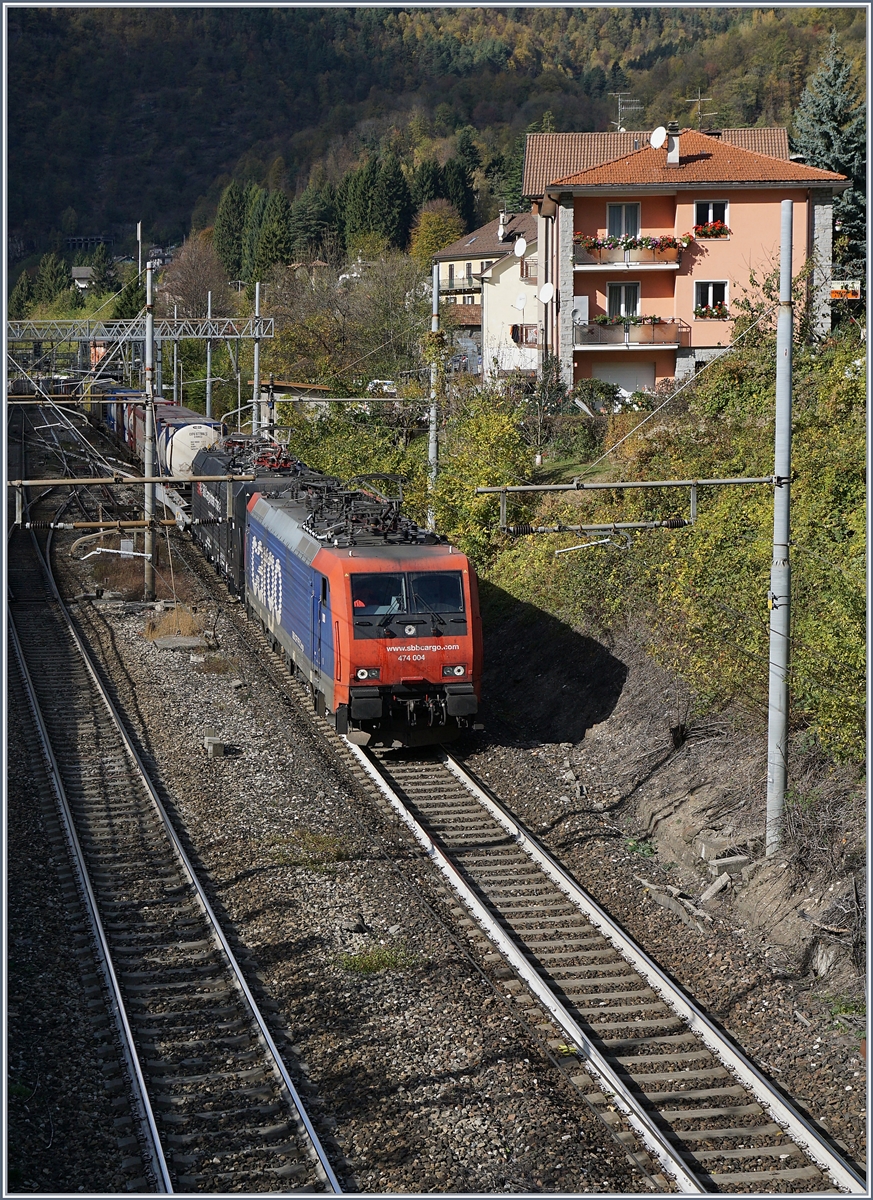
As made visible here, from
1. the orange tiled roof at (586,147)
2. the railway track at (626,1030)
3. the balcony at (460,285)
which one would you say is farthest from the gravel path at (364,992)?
the balcony at (460,285)

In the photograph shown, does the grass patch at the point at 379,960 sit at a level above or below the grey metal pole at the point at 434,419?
below

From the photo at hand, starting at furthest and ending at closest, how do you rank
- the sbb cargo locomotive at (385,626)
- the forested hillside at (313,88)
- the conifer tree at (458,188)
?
1. the conifer tree at (458,188)
2. the forested hillside at (313,88)
3. the sbb cargo locomotive at (385,626)

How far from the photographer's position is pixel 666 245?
117 feet

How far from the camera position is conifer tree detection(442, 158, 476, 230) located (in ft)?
321

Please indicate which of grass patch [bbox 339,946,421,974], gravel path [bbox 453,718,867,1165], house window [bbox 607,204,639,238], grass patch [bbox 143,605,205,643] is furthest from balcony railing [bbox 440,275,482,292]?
grass patch [bbox 339,946,421,974]

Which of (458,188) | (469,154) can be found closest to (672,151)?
(458,188)

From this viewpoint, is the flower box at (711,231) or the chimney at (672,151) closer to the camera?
the flower box at (711,231)

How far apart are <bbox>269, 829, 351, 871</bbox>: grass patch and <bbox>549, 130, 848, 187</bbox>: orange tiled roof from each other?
84.8 ft

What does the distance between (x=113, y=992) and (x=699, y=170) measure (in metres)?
31.3

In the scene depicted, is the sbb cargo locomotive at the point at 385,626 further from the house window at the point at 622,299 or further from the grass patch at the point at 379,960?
the house window at the point at 622,299

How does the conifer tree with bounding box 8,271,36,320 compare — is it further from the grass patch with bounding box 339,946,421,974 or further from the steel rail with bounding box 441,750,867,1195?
the grass patch with bounding box 339,946,421,974

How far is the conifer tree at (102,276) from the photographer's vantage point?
9125cm

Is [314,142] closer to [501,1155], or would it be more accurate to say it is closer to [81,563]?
[81,563]

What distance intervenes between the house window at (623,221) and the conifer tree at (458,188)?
63217 millimetres
